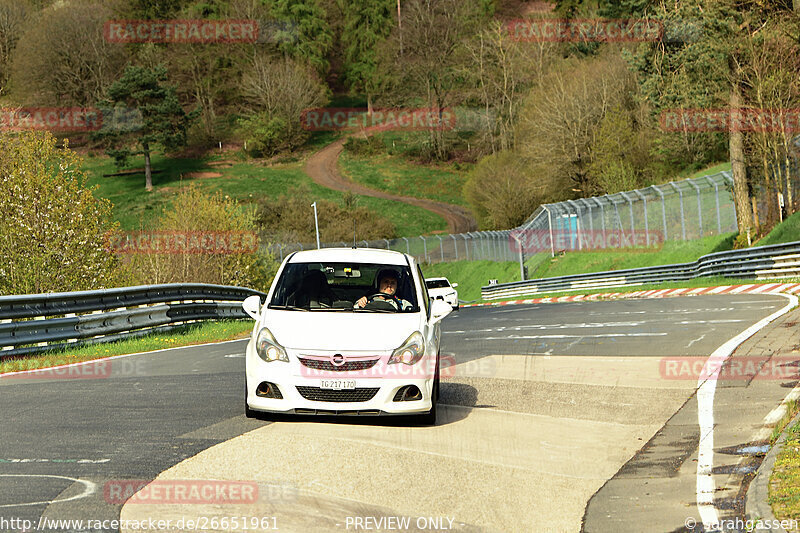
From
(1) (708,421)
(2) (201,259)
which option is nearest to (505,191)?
(2) (201,259)

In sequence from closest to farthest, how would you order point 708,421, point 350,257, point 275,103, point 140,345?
point 708,421 → point 350,257 → point 140,345 → point 275,103

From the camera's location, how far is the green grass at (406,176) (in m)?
104

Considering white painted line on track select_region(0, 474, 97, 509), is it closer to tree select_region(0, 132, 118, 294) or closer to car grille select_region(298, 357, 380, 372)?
car grille select_region(298, 357, 380, 372)

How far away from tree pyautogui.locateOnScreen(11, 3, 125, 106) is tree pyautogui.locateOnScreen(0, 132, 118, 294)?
8441 cm

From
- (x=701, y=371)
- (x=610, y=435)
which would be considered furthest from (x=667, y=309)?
(x=610, y=435)

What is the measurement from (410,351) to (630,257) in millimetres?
40452

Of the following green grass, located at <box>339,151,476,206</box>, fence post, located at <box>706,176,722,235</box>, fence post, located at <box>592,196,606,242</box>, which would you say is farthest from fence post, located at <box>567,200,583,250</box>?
green grass, located at <box>339,151,476,206</box>

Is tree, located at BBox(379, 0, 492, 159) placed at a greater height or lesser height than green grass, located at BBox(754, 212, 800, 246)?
greater

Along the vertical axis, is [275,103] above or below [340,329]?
above

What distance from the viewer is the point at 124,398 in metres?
10.9

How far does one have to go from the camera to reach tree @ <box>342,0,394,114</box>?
126 meters

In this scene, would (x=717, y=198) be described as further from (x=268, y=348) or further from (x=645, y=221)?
(x=268, y=348)

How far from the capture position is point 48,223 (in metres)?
28.0

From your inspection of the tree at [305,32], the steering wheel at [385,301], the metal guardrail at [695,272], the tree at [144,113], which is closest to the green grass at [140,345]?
the steering wheel at [385,301]
